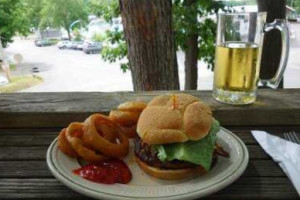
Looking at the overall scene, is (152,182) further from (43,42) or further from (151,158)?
(43,42)

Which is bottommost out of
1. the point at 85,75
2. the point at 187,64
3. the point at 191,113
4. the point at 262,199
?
the point at 85,75

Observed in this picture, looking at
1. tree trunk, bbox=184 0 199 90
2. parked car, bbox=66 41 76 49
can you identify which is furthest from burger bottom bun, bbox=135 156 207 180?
parked car, bbox=66 41 76 49

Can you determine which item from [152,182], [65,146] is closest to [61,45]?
[65,146]

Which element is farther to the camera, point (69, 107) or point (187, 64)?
point (187, 64)

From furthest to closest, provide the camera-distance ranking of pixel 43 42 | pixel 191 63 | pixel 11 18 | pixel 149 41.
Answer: pixel 43 42 → pixel 11 18 → pixel 191 63 → pixel 149 41

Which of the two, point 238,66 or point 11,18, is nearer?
point 238,66

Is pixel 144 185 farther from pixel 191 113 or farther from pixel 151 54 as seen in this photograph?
pixel 151 54

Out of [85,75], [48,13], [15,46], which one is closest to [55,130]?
[48,13]

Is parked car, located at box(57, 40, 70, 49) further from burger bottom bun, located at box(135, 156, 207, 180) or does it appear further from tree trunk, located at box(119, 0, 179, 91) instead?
burger bottom bun, located at box(135, 156, 207, 180)
